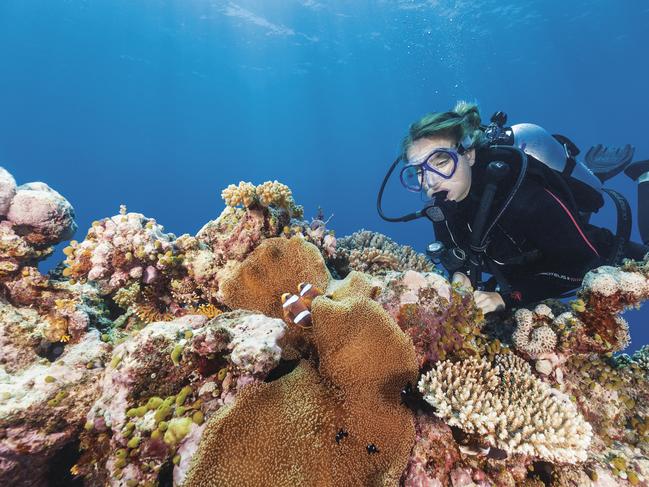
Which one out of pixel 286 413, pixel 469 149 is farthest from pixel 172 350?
pixel 469 149

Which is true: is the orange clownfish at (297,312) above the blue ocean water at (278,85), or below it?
below

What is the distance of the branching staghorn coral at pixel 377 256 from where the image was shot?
5.14 meters

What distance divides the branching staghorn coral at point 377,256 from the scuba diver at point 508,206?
31.7 inches

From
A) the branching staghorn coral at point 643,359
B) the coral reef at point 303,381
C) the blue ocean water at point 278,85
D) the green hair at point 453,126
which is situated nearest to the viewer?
the coral reef at point 303,381

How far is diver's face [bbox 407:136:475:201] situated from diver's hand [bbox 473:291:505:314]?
4.72 ft

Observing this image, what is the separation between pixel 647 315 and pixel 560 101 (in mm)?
48275

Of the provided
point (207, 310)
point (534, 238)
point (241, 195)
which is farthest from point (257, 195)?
point (534, 238)

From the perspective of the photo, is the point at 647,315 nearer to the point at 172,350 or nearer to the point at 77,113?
the point at 172,350

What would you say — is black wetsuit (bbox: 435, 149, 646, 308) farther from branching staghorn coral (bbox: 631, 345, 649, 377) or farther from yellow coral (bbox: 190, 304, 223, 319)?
yellow coral (bbox: 190, 304, 223, 319)

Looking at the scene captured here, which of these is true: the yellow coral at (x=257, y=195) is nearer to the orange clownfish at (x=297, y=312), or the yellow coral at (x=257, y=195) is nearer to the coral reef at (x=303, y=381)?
the coral reef at (x=303, y=381)

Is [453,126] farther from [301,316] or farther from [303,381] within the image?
[303,381]

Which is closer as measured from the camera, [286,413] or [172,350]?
[286,413]

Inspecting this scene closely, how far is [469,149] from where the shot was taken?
4.22 m

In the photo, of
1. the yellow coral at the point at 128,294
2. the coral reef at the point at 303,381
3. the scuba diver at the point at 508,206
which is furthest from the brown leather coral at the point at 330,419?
the yellow coral at the point at 128,294
